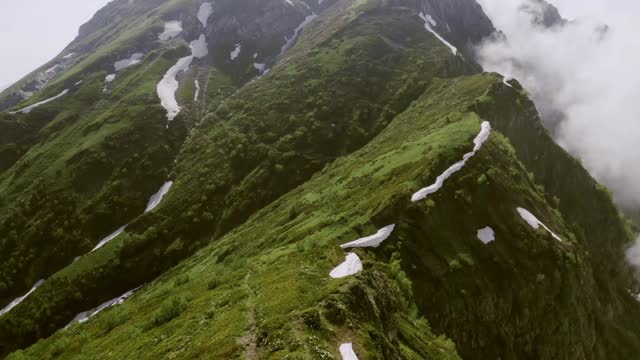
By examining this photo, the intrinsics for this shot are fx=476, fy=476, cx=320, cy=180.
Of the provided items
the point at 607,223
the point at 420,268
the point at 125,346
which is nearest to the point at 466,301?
the point at 420,268

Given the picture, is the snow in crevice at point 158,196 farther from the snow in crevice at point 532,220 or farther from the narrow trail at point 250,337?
the narrow trail at point 250,337

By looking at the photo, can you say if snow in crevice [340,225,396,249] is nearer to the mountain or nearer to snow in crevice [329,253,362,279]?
the mountain

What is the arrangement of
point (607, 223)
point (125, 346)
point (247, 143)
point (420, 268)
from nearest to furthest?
point (125, 346) → point (420, 268) → point (607, 223) → point (247, 143)

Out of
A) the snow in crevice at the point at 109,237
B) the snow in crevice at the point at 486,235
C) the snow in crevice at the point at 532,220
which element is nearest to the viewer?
the snow in crevice at the point at 486,235

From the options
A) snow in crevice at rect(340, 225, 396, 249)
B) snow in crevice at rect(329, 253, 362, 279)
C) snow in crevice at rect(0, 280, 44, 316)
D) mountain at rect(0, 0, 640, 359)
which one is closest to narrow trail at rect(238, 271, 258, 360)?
mountain at rect(0, 0, 640, 359)

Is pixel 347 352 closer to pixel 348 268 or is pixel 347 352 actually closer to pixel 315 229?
pixel 348 268

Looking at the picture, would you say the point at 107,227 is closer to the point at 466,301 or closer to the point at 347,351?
the point at 466,301

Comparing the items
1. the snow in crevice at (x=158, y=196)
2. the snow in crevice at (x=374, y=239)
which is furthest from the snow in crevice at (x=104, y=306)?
the snow in crevice at (x=374, y=239)
